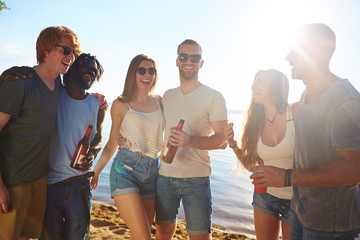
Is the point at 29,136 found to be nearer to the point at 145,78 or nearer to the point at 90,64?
the point at 90,64

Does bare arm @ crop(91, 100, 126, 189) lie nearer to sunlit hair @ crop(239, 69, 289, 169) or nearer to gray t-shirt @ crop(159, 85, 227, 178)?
gray t-shirt @ crop(159, 85, 227, 178)

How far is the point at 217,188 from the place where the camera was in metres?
10.8

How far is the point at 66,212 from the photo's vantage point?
3205 mm

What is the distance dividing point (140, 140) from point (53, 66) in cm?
145

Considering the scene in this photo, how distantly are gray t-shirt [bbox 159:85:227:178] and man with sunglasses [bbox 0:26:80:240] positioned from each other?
5.08ft

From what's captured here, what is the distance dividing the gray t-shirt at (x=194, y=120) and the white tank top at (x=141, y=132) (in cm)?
18

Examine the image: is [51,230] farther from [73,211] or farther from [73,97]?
[73,97]

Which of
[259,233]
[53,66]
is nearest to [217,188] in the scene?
[259,233]

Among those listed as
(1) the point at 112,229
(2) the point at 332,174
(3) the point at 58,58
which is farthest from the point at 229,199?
(3) the point at 58,58

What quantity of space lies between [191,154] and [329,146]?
6.10 ft

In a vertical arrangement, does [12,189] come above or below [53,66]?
below

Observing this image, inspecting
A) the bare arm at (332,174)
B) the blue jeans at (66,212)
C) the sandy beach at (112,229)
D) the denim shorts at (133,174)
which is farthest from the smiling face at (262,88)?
the sandy beach at (112,229)

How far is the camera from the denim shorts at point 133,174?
11.1 ft

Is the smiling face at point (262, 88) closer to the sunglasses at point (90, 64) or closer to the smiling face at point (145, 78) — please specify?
the smiling face at point (145, 78)
